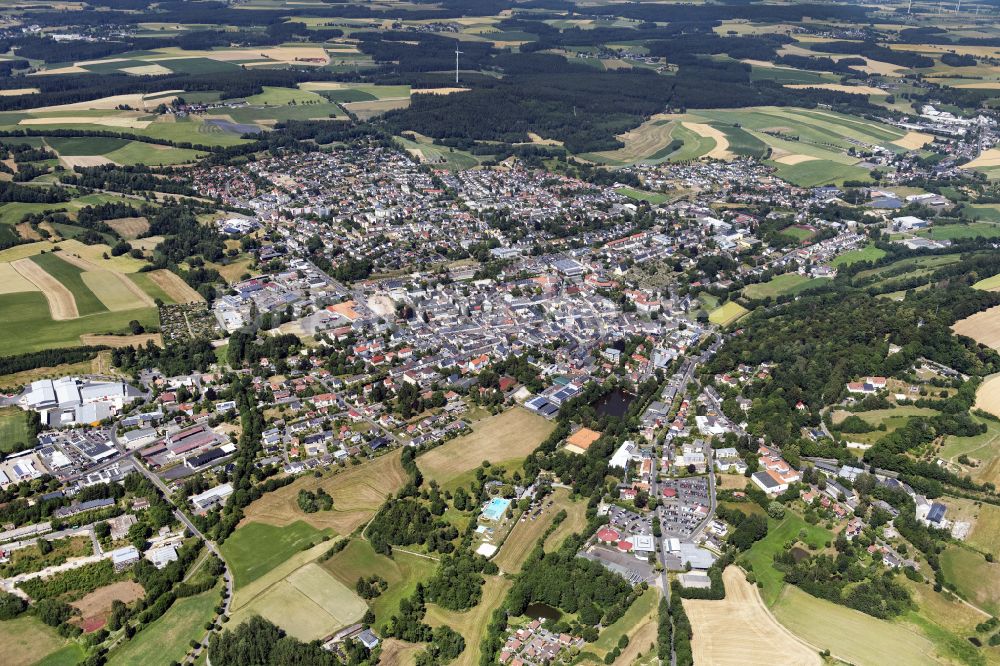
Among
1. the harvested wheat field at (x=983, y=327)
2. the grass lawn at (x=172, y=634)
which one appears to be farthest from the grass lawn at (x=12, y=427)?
the harvested wheat field at (x=983, y=327)

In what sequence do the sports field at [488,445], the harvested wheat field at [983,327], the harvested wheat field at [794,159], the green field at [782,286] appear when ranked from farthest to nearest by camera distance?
the harvested wheat field at [794,159] < the green field at [782,286] < the harvested wheat field at [983,327] < the sports field at [488,445]

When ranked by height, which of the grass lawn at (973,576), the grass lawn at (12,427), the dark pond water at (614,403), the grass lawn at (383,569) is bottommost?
the grass lawn at (383,569)

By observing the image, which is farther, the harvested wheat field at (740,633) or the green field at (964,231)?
the green field at (964,231)

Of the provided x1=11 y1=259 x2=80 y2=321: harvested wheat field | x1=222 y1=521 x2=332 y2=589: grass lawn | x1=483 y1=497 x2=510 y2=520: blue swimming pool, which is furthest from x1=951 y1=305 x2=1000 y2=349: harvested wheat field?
x1=11 y1=259 x2=80 y2=321: harvested wheat field

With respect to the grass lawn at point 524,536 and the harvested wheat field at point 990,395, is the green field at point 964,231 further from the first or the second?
the grass lawn at point 524,536

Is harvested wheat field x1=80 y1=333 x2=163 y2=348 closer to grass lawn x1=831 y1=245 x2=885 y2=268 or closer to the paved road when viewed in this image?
the paved road

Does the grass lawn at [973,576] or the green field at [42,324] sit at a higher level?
the grass lawn at [973,576]
